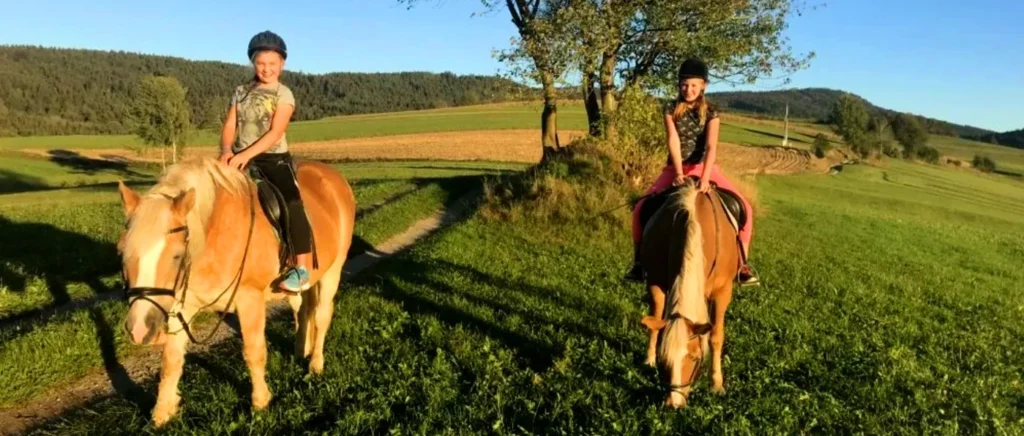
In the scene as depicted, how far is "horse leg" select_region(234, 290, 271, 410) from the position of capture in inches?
181

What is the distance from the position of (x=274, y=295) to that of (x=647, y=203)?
3.59m

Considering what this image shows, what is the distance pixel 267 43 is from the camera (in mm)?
5023

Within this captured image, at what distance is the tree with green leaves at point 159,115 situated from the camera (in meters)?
53.4

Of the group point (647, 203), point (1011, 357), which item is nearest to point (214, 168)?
point (647, 203)

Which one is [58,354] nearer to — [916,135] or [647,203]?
[647,203]

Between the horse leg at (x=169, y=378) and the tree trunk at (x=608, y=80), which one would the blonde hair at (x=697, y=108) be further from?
the tree trunk at (x=608, y=80)

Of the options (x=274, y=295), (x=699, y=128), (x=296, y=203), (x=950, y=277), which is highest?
(x=699, y=128)

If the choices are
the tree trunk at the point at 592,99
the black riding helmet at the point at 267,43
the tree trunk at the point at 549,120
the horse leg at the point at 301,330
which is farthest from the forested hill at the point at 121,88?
the black riding helmet at the point at 267,43

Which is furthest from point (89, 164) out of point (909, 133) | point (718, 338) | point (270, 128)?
point (909, 133)

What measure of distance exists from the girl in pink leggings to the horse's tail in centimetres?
113

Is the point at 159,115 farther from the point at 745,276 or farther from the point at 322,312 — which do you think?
the point at 745,276

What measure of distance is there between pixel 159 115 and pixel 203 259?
57.4 metres

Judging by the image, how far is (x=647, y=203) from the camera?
631 cm

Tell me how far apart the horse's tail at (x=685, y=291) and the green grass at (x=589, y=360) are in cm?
85
